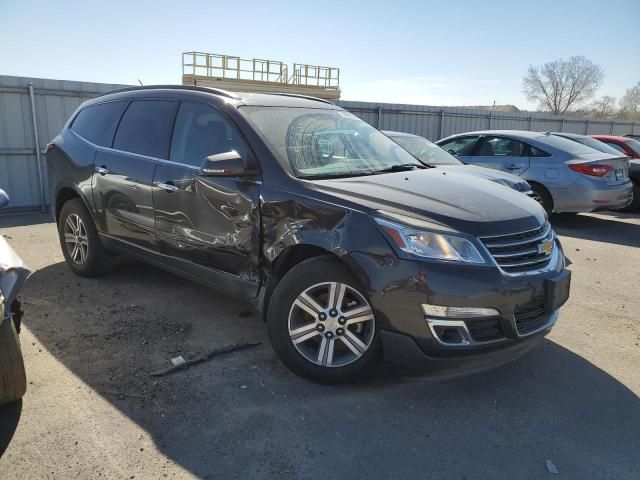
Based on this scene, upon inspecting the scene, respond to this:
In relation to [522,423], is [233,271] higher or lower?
higher

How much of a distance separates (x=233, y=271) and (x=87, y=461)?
5.10ft

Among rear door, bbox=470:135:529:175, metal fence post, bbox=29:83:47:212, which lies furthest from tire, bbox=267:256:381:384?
metal fence post, bbox=29:83:47:212

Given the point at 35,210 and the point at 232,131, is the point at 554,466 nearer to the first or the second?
the point at 232,131

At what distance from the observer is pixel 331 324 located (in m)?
3.16

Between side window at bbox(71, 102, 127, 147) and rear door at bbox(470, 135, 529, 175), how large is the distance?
21.7ft

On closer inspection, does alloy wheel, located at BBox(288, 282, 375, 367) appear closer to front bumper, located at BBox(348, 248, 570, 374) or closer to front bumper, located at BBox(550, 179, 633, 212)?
front bumper, located at BBox(348, 248, 570, 374)

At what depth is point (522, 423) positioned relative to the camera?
297 centimetres

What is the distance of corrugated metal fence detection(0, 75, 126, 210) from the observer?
9.20 metres

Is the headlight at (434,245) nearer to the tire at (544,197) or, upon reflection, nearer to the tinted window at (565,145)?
the tire at (544,197)

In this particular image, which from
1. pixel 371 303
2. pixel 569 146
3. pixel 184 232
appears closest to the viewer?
pixel 371 303

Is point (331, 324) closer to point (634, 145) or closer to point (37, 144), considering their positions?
point (37, 144)

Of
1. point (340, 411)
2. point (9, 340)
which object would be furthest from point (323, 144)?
point (9, 340)

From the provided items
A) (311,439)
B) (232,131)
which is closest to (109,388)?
(311,439)

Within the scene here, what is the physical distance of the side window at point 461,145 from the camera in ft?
32.2
